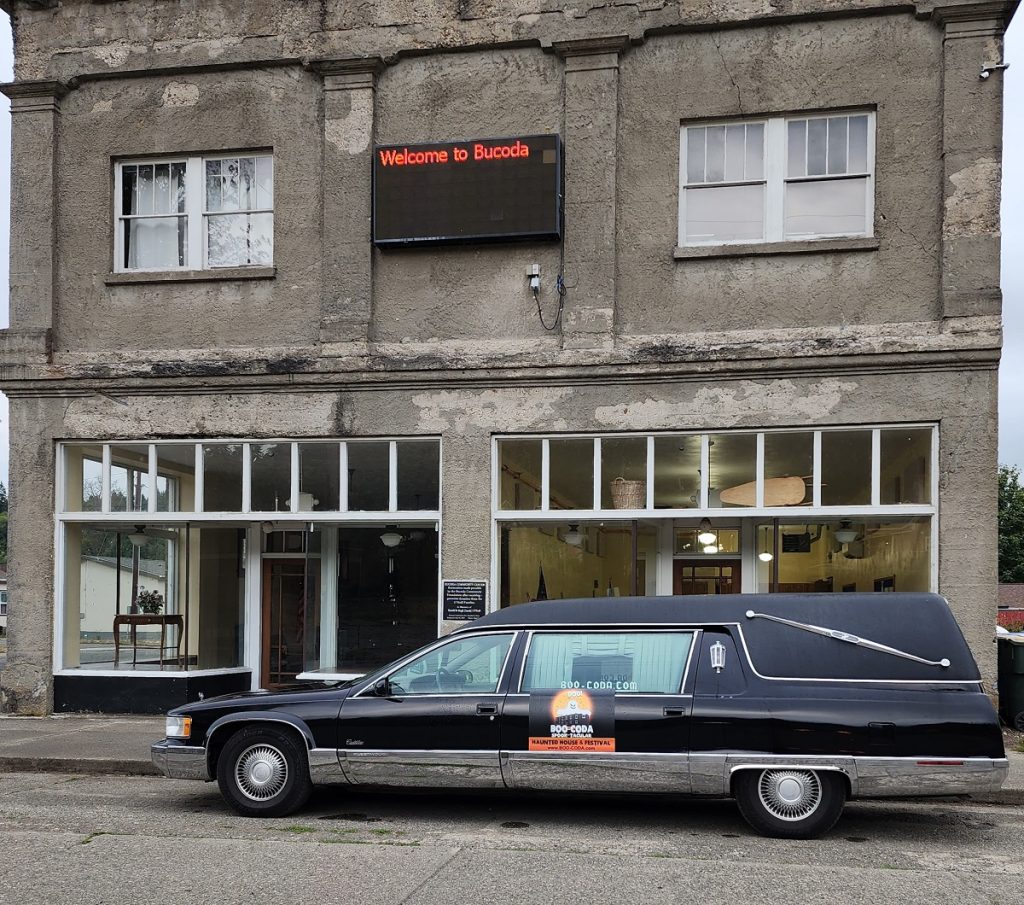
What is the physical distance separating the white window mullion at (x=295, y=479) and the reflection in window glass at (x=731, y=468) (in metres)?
5.03

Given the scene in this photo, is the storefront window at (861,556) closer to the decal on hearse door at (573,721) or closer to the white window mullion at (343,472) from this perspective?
the decal on hearse door at (573,721)

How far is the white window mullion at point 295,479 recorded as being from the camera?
14.3 m

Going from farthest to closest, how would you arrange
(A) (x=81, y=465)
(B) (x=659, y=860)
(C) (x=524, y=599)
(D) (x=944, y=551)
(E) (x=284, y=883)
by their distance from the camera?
(A) (x=81, y=465)
(C) (x=524, y=599)
(D) (x=944, y=551)
(B) (x=659, y=860)
(E) (x=284, y=883)

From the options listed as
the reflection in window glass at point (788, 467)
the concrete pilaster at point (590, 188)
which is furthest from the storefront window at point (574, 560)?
the concrete pilaster at point (590, 188)

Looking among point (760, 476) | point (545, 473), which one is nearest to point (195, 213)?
point (545, 473)

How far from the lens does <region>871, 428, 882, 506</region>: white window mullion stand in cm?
1281

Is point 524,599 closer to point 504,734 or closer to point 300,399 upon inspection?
point 300,399

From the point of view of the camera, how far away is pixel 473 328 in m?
13.9

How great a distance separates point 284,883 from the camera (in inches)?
273

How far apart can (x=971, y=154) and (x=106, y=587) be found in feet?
→ 38.6

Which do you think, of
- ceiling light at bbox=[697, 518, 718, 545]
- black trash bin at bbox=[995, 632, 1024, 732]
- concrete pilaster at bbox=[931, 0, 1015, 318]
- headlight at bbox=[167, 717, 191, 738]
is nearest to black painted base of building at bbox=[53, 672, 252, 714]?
headlight at bbox=[167, 717, 191, 738]

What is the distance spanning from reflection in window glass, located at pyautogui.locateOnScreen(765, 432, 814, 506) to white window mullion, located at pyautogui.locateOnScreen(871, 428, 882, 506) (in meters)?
0.66

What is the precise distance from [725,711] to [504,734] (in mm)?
1615

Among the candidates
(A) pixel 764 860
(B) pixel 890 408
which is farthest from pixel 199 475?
(A) pixel 764 860
